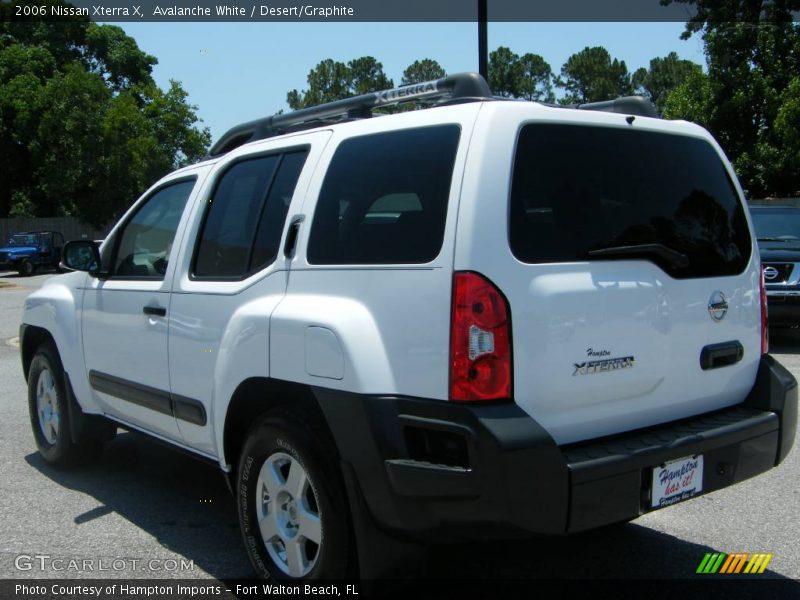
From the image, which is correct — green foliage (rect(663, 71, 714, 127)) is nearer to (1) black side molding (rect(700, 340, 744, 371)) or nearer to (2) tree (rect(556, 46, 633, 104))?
(1) black side molding (rect(700, 340, 744, 371))

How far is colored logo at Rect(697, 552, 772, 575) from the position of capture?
387 centimetres

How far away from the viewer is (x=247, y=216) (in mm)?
3932

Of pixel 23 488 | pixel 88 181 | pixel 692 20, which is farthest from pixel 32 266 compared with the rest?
pixel 23 488

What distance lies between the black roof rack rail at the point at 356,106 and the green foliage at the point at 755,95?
2109cm

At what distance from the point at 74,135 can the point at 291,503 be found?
3615cm

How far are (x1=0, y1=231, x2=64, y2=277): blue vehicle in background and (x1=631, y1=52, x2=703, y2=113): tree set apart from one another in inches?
1852

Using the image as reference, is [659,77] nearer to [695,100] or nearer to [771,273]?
[695,100]

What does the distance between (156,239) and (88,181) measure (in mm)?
35216

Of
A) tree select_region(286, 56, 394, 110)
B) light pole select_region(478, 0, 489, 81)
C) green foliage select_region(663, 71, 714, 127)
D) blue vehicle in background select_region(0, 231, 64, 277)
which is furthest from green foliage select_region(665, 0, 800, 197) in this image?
tree select_region(286, 56, 394, 110)

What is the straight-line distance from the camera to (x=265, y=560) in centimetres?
355

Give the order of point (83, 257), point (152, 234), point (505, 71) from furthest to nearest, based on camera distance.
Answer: point (505, 71) → point (83, 257) → point (152, 234)

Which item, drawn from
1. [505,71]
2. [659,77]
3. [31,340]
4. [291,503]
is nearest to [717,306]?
[291,503]

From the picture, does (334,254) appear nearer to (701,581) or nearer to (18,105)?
(701,581)

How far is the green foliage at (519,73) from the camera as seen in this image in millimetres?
48219
